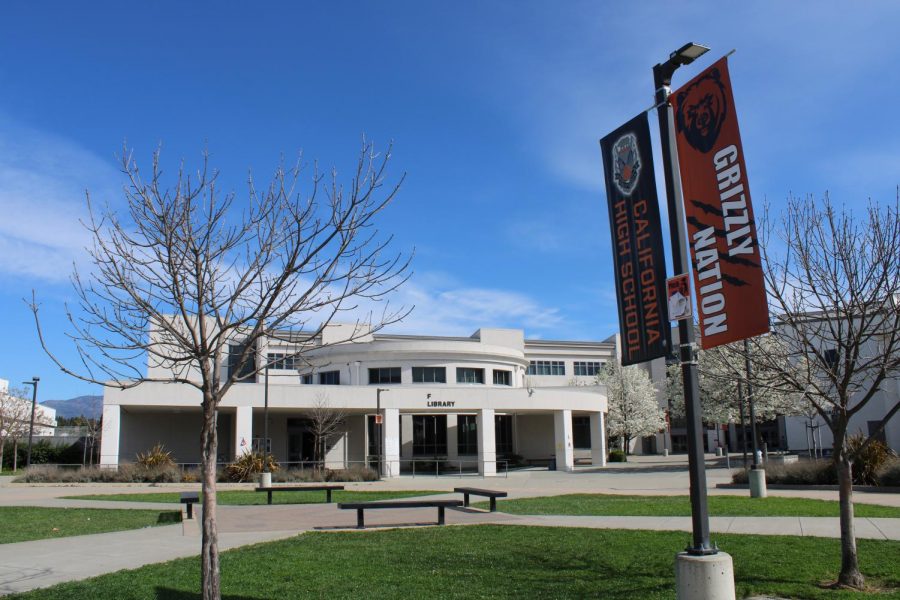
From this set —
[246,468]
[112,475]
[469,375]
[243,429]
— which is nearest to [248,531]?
[246,468]

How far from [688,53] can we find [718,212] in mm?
1577

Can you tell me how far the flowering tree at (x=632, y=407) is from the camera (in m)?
66.2

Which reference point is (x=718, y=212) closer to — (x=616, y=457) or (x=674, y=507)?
(x=674, y=507)

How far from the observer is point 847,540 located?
27.2 feet

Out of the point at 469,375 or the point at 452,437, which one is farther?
the point at 452,437

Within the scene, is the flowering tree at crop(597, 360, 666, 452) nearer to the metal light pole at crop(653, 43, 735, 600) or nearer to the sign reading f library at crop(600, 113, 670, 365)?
the sign reading f library at crop(600, 113, 670, 365)

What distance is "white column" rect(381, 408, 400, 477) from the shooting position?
39125 millimetres

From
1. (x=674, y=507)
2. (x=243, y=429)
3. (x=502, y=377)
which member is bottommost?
(x=674, y=507)

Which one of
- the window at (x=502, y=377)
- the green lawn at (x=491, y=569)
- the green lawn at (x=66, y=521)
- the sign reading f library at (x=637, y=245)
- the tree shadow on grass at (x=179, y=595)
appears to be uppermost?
the window at (x=502, y=377)

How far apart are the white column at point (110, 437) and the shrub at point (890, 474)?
3320cm

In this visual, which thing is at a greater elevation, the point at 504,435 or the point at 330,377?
the point at 330,377

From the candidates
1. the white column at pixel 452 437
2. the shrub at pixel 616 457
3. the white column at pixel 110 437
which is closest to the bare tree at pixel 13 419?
the white column at pixel 110 437

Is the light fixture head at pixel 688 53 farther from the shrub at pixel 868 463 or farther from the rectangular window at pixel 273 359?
the shrub at pixel 868 463

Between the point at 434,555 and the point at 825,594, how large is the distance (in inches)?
202
